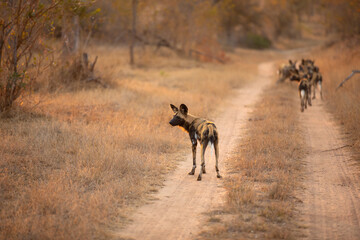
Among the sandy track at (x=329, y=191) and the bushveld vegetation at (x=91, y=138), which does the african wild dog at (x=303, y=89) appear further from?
the sandy track at (x=329, y=191)

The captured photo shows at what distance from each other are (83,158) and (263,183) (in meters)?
2.93

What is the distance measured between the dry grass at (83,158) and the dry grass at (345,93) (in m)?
3.62

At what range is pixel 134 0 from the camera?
76.8ft

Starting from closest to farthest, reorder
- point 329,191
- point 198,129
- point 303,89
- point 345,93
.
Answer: point 329,191, point 198,129, point 303,89, point 345,93

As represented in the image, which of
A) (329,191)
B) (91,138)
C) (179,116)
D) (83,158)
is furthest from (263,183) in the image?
(91,138)

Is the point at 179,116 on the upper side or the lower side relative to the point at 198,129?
upper

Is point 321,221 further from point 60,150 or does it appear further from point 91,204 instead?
point 60,150

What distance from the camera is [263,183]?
594 centimetres

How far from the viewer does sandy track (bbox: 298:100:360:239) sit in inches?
175

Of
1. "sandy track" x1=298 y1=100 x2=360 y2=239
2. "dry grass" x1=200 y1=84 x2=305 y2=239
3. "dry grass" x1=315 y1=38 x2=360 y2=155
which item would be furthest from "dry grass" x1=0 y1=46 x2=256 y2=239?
"dry grass" x1=315 y1=38 x2=360 y2=155

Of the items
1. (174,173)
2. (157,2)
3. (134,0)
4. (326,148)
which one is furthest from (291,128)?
(157,2)

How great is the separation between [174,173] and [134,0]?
18828mm

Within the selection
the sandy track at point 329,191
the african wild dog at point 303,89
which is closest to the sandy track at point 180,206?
the sandy track at point 329,191

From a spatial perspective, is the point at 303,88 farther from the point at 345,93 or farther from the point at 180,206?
the point at 180,206
